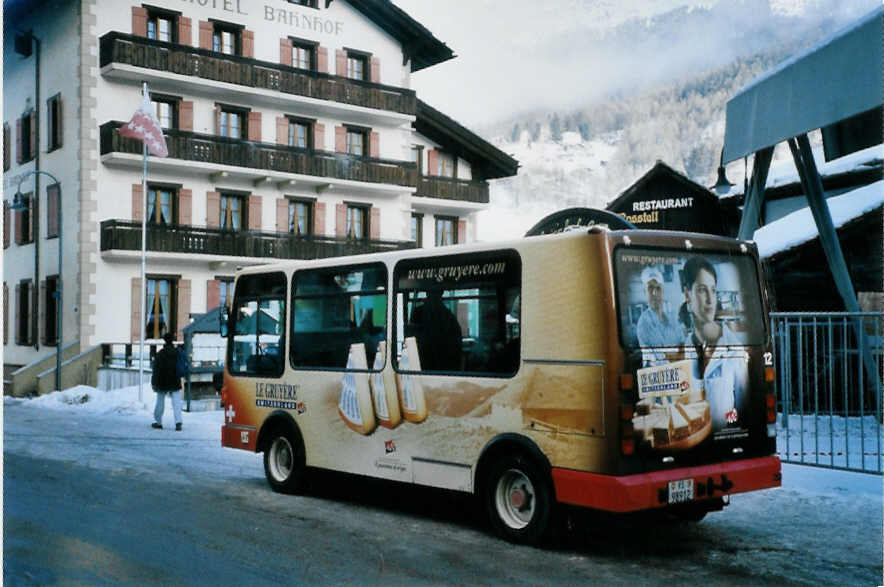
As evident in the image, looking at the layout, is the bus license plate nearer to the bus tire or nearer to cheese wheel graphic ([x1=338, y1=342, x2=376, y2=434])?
cheese wheel graphic ([x1=338, y1=342, x2=376, y2=434])

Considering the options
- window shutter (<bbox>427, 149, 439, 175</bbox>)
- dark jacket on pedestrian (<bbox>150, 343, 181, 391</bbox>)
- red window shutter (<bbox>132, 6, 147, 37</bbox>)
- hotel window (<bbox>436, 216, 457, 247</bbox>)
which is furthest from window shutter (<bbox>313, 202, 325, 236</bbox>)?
dark jacket on pedestrian (<bbox>150, 343, 181, 391</bbox>)

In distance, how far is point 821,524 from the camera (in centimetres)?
871

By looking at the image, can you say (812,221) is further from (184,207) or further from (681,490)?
(184,207)

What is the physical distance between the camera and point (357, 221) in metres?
38.2

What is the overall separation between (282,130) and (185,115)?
3872mm

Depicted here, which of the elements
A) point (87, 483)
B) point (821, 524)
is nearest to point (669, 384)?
point (821, 524)

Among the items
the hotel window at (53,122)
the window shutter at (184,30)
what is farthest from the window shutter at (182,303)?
the window shutter at (184,30)

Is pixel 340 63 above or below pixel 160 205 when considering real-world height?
above

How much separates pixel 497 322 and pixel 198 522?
330 centimetres

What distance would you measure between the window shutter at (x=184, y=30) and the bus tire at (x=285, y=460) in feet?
81.3

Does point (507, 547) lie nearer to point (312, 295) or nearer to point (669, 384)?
point (669, 384)

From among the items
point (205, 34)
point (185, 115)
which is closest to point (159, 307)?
point (185, 115)

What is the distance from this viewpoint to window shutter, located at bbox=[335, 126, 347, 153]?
122 feet

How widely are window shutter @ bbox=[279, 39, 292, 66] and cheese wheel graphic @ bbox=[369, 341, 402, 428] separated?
91.8ft
